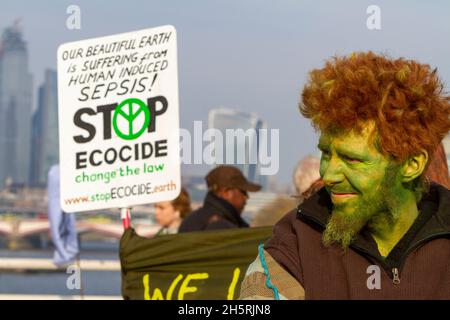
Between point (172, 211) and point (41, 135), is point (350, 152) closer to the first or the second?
point (172, 211)

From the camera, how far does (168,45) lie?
7.42m

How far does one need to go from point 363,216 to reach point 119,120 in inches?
161

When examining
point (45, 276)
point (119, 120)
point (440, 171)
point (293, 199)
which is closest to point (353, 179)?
point (440, 171)

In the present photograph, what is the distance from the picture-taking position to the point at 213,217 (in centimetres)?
812

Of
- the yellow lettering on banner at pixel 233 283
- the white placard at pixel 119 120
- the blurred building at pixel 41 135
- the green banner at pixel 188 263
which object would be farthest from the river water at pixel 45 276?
the yellow lettering on banner at pixel 233 283

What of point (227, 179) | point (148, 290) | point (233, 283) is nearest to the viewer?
point (233, 283)

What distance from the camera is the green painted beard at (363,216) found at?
340cm

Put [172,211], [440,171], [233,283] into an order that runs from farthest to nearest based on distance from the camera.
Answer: [172,211], [233,283], [440,171]

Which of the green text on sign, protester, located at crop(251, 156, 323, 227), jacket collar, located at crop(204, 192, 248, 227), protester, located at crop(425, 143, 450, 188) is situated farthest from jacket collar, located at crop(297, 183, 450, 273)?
jacket collar, located at crop(204, 192, 248, 227)

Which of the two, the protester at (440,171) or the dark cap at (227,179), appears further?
the dark cap at (227,179)

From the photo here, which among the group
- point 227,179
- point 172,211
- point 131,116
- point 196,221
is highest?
point 131,116

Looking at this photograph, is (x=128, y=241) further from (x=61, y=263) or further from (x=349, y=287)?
(x=61, y=263)

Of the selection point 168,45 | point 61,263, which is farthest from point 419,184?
point 61,263

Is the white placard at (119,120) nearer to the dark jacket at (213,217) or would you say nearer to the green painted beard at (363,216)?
the dark jacket at (213,217)
